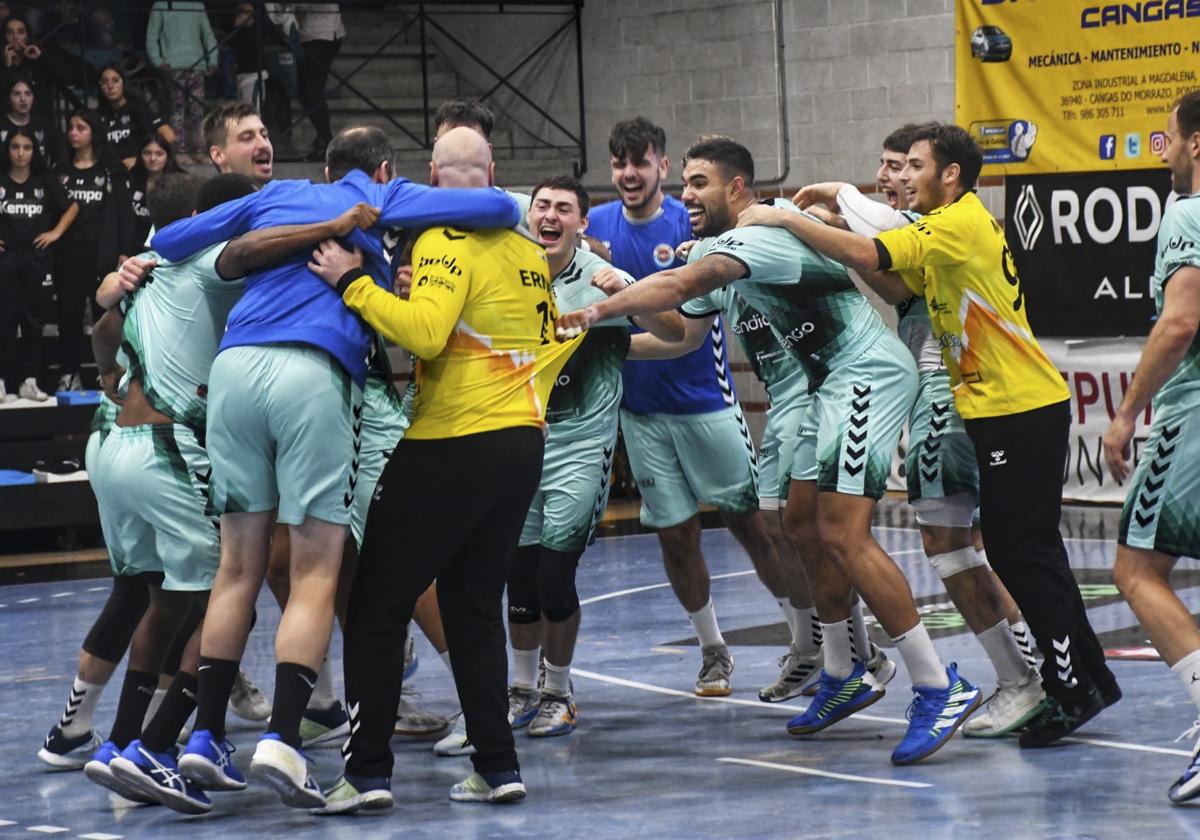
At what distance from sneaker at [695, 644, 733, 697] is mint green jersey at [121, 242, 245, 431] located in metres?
2.34

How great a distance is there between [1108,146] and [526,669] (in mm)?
7491

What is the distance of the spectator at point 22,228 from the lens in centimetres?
1387

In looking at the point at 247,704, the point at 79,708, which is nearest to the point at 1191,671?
the point at 247,704

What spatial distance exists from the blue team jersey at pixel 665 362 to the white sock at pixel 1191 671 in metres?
2.52

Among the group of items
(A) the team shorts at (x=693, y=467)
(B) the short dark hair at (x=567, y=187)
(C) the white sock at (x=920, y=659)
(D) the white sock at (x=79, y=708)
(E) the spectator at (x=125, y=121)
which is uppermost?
(E) the spectator at (x=125, y=121)

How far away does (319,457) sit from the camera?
562 centimetres

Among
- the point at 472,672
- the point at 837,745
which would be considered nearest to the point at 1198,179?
the point at 837,745

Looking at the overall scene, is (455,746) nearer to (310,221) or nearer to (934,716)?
(934,716)

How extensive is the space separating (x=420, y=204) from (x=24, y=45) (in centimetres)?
982

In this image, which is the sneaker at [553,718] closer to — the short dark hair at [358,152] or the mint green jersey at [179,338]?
the mint green jersey at [179,338]

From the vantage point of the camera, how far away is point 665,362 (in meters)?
7.62

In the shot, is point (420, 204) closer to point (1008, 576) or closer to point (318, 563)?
point (318, 563)

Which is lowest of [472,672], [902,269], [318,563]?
[472,672]

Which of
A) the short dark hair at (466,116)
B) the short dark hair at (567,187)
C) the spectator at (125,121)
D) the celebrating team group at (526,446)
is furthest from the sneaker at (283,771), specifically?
the spectator at (125,121)
